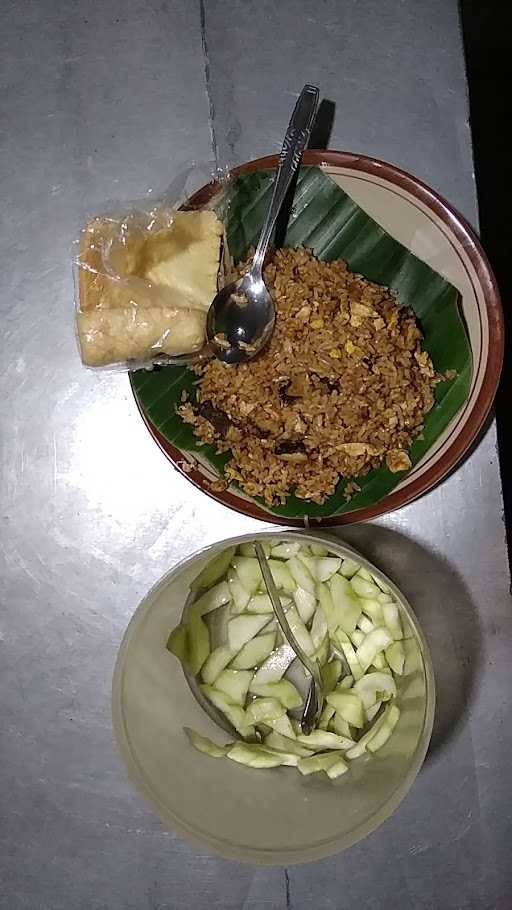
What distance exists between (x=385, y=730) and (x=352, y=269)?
52 centimetres

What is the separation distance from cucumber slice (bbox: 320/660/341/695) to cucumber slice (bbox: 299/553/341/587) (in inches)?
3.8

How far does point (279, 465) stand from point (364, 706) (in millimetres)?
279

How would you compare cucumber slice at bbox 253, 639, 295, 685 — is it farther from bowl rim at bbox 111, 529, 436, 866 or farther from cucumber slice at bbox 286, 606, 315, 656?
bowl rim at bbox 111, 529, 436, 866

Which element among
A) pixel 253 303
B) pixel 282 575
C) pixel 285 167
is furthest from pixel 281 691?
pixel 285 167

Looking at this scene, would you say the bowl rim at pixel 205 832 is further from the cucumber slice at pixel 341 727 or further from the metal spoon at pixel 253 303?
the metal spoon at pixel 253 303

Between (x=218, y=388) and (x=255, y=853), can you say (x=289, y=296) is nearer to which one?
(x=218, y=388)

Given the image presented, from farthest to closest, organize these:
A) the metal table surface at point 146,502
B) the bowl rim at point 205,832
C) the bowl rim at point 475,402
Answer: the metal table surface at point 146,502 → the bowl rim at point 475,402 → the bowl rim at point 205,832

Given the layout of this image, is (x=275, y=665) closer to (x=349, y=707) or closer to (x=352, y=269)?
(x=349, y=707)

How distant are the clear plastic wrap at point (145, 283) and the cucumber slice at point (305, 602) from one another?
30cm

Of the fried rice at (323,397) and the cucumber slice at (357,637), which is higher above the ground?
the fried rice at (323,397)

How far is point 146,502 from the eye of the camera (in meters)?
1.14

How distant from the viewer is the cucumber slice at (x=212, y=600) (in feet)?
3.25

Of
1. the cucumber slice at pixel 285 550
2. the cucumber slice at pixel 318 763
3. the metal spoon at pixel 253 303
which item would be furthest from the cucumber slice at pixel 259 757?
the metal spoon at pixel 253 303

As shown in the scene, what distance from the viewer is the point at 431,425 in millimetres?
1025
